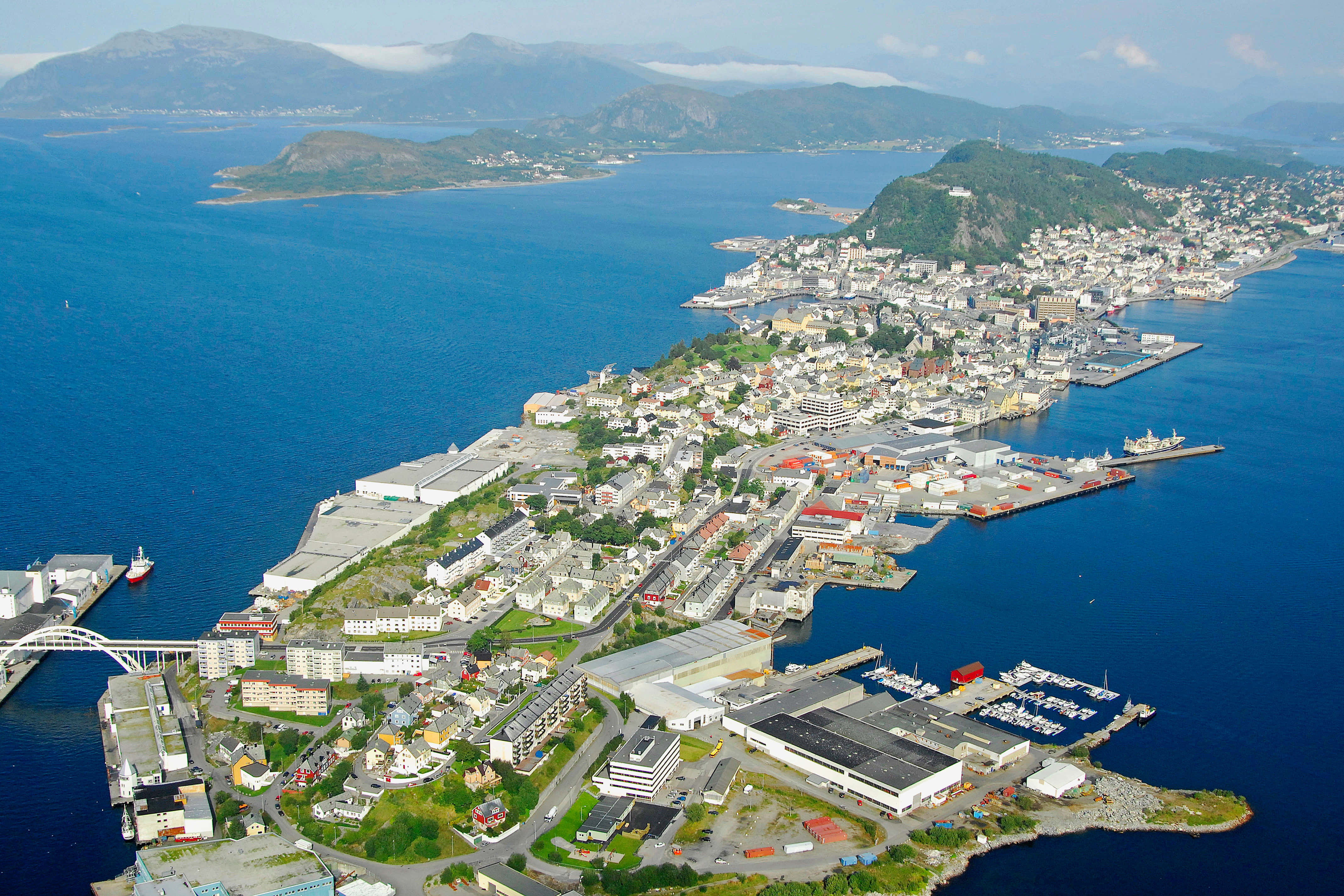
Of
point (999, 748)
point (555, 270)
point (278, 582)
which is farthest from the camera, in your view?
point (555, 270)

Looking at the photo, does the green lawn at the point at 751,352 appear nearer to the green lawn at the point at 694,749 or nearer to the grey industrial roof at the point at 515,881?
the green lawn at the point at 694,749

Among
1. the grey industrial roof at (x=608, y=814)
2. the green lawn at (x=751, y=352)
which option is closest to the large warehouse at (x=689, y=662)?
the grey industrial roof at (x=608, y=814)

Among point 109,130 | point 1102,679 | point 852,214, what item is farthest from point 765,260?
point 109,130

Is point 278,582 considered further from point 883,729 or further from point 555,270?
point 555,270

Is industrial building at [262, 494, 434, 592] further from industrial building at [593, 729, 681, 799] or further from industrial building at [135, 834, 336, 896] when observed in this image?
industrial building at [593, 729, 681, 799]

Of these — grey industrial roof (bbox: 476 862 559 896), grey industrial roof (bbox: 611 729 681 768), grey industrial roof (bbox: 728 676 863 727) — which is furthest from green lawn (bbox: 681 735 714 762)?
grey industrial roof (bbox: 476 862 559 896)

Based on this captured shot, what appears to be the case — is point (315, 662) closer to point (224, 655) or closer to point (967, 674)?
point (224, 655)
